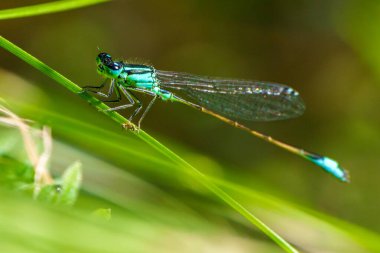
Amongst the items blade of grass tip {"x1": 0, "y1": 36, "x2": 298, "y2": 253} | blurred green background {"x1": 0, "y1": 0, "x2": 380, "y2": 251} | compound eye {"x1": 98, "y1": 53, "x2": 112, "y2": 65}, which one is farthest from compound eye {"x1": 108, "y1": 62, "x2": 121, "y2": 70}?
blurred green background {"x1": 0, "y1": 0, "x2": 380, "y2": 251}

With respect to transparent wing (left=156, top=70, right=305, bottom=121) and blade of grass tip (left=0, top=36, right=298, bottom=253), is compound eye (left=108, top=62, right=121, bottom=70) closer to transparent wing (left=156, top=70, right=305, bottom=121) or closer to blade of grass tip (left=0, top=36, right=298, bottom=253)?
transparent wing (left=156, top=70, right=305, bottom=121)

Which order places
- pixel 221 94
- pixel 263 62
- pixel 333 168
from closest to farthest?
pixel 333 168
pixel 221 94
pixel 263 62

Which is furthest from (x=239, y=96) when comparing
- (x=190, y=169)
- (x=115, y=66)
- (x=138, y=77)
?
(x=190, y=169)

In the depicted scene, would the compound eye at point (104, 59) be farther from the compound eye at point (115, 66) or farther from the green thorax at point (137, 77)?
the green thorax at point (137, 77)

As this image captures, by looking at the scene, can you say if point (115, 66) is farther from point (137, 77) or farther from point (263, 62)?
point (263, 62)

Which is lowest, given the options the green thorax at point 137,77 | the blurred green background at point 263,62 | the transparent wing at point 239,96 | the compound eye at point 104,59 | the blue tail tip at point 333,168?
the blue tail tip at point 333,168

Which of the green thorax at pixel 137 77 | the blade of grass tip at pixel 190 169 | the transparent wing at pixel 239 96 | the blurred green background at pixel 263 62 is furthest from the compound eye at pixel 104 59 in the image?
the blurred green background at pixel 263 62
